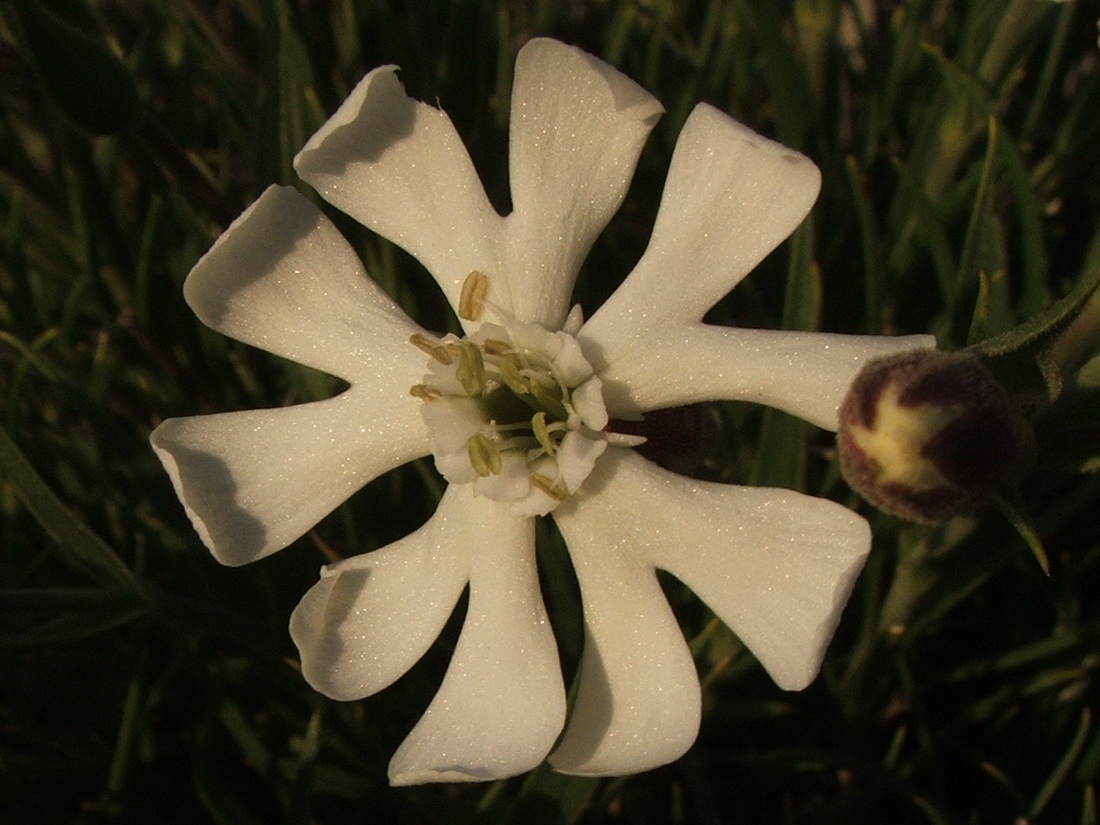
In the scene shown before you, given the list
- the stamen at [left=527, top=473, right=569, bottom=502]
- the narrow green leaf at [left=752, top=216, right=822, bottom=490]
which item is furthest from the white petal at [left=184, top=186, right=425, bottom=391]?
the narrow green leaf at [left=752, top=216, right=822, bottom=490]

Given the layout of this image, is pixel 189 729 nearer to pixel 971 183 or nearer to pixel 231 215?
pixel 231 215

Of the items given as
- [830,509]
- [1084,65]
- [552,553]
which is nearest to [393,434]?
[552,553]

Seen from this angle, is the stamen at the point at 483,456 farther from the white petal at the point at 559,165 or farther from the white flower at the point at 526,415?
the white petal at the point at 559,165

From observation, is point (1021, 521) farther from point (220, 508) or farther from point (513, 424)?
point (220, 508)

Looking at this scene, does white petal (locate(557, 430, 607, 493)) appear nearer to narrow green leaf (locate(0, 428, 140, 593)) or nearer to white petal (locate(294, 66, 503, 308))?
white petal (locate(294, 66, 503, 308))

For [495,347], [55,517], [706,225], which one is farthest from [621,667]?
[55,517]

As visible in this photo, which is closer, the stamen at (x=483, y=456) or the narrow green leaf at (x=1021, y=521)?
the narrow green leaf at (x=1021, y=521)

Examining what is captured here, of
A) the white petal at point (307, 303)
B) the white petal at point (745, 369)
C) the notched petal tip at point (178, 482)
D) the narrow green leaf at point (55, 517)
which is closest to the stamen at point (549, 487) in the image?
the white petal at point (745, 369)
